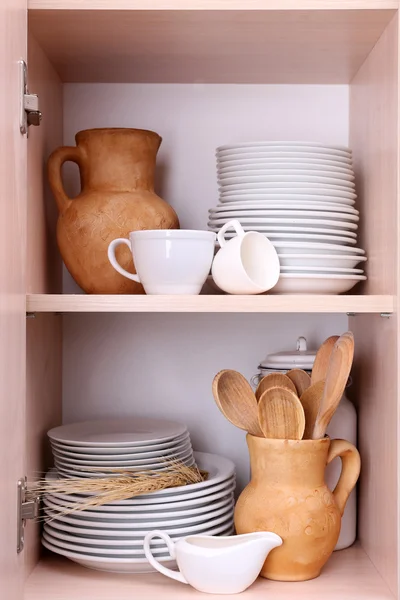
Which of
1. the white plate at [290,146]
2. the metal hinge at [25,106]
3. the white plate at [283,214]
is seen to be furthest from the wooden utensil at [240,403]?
the metal hinge at [25,106]

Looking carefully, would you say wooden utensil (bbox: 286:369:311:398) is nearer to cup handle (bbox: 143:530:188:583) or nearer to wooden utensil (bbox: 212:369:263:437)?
wooden utensil (bbox: 212:369:263:437)

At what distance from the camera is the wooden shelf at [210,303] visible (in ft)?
3.25

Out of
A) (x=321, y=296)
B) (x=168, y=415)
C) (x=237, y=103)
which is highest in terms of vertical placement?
(x=237, y=103)

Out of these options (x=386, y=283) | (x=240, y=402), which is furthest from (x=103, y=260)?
(x=386, y=283)

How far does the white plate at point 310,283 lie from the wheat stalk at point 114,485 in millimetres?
296

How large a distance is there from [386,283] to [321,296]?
10 centimetres

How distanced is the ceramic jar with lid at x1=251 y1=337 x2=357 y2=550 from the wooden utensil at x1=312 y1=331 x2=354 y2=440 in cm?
15

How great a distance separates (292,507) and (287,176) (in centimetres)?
46

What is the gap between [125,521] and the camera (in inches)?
43.6

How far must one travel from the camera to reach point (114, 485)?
1062 mm

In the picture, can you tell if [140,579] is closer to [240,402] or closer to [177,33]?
[240,402]

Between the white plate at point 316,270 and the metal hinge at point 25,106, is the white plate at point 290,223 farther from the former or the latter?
the metal hinge at point 25,106

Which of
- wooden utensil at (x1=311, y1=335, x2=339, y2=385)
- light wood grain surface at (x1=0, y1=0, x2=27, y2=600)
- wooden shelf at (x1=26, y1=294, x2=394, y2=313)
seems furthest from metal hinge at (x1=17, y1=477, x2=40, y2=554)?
wooden utensil at (x1=311, y1=335, x2=339, y2=385)

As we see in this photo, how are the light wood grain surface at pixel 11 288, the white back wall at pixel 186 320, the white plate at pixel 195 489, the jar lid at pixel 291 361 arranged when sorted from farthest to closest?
the white back wall at pixel 186 320 → the jar lid at pixel 291 361 → the white plate at pixel 195 489 → the light wood grain surface at pixel 11 288
